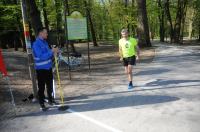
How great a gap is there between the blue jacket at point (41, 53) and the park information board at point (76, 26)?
451cm

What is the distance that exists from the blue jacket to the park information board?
178 inches

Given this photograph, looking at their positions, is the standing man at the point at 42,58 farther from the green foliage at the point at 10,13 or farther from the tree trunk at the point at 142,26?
the green foliage at the point at 10,13

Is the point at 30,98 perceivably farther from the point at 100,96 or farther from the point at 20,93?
the point at 100,96

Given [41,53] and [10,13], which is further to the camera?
[10,13]

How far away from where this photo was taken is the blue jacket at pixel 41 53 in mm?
7867

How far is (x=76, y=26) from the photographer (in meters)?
12.7

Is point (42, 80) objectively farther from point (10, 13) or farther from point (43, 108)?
point (10, 13)

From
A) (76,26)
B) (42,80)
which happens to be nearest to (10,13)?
(76,26)

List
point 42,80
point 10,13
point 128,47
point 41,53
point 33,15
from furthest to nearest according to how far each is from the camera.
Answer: point 10,13 < point 33,15 < point 128,47 < point 42,80 < point 41,53

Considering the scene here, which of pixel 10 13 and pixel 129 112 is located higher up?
pixel 10 13

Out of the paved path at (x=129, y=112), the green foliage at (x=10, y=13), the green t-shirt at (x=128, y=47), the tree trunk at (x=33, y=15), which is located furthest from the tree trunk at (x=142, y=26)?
the green t-shirt at (x=128, y=47)

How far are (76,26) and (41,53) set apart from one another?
4.95 m

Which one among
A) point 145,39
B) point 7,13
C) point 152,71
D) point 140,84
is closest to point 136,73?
point 152,71

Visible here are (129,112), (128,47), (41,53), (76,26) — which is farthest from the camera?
(76,26)
